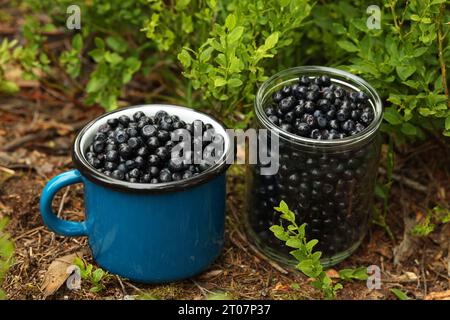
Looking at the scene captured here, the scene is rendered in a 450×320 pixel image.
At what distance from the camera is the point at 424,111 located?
2314 millimetres

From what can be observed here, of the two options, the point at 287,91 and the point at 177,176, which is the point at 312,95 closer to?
the point at 287,91

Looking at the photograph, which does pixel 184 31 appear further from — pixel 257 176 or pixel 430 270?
pixel 430 270

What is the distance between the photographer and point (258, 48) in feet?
7.61

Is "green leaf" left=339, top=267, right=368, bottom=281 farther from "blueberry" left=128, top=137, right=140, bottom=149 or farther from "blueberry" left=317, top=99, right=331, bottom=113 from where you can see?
"blueberry" left=128, top=137, right=140, bottom=149

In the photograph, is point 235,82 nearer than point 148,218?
No

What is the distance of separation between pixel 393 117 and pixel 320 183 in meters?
0.37

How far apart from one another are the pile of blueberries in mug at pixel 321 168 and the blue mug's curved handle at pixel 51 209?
0.57 meters

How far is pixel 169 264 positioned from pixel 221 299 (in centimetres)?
19

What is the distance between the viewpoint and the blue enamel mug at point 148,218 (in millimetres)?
2092

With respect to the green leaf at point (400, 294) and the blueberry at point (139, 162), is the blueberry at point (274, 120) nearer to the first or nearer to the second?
the blueberry at point (139, 162)

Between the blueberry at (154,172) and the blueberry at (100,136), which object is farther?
the blueberry at (100,136)

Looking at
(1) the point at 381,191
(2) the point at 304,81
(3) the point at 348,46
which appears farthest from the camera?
(1) the point at 381,191

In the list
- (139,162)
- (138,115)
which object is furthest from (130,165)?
(138,115)

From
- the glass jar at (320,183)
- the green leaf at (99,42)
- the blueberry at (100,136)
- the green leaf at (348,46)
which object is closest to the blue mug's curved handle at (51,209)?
the blueberry at (100,136)
